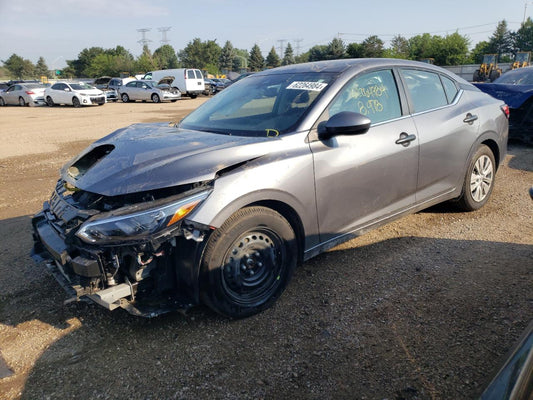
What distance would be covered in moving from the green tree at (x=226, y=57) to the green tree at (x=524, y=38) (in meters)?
64.3

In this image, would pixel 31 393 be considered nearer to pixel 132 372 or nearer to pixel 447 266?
pixel 132 372

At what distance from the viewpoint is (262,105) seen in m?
3.76

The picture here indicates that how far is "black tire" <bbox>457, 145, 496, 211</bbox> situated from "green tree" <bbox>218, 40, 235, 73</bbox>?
10458 cm

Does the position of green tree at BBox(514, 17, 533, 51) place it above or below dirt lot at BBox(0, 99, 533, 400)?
above

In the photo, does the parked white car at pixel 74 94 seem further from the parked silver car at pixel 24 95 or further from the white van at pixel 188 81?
the white van at pixel 188 81

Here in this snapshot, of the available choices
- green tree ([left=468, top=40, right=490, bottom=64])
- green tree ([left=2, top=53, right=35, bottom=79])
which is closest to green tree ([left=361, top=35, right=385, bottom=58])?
green tree ([left=468, top=40, right=490, bottom=64])

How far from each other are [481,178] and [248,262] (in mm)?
3279

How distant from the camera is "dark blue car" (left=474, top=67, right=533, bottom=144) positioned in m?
8.20

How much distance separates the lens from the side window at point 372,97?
11.4ft

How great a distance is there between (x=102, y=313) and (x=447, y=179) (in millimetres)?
3523

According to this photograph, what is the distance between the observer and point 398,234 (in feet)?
14.6

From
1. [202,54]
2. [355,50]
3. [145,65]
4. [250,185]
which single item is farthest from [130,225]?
[202,54]

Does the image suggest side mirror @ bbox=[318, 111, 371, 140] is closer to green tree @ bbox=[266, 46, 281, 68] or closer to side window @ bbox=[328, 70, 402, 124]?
side window @ bbox=[328, 70, 402, 124]

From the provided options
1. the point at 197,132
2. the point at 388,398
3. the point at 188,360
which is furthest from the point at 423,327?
the point at 197,132
